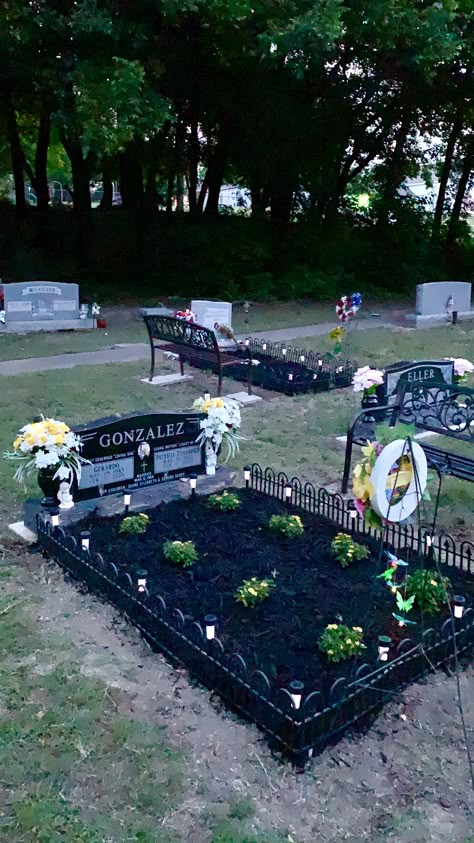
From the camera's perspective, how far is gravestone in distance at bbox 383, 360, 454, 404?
26.8ft

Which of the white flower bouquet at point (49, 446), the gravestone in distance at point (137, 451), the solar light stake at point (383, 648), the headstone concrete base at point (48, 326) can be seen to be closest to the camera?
the solar light stake at point (383, 648)

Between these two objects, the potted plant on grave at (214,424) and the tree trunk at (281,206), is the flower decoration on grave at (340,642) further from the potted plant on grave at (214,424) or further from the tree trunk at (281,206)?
the tree trunk at (281,206)

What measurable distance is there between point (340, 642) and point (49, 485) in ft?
9.45

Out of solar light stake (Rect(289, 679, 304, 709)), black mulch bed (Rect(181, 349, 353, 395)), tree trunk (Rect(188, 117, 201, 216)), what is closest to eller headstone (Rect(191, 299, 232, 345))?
black mulch bed (Rect(181, 349, 353, 395))

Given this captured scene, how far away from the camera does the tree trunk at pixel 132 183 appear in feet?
78.8

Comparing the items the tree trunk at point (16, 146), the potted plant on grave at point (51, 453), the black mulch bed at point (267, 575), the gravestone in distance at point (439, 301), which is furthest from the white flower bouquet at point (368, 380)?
the tree trunk at point (16, 146)

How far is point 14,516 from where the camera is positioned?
257 inches

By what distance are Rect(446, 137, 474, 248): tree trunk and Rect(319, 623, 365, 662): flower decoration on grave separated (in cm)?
2464

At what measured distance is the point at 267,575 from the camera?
5.29 m

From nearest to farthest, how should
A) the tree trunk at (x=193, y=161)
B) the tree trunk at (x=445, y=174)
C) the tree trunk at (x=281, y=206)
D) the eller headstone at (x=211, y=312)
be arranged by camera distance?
the eller headstone at (x=211, y=312)
the tree trunk at (x=193, y=161)
the tree trunk at (x=281, y=206)
the tree trunk at (x=445, y=174)

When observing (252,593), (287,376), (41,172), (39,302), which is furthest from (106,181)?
(252,593)

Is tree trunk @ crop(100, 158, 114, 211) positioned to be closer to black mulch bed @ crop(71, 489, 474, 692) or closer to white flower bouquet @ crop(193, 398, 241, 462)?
white flower bouquet @ crop(193, 398, 241, 462)

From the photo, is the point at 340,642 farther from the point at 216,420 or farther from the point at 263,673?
the point at 216,420

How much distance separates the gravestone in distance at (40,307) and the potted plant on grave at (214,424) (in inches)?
393
